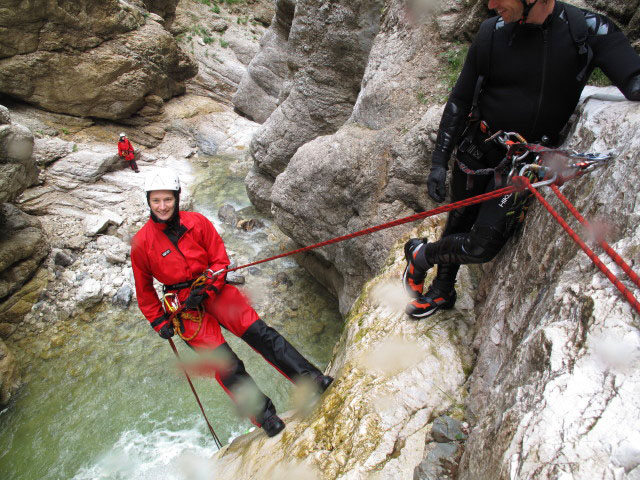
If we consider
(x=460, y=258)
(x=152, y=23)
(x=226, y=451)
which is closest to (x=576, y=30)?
(x=460, y=258)

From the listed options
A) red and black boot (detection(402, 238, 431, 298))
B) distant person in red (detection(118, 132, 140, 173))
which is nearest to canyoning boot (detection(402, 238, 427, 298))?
red and black boot (detection(402, 238, 431, 298))

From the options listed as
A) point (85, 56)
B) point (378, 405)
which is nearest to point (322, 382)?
point (378, 405)

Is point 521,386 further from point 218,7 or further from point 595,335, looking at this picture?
point 218,7

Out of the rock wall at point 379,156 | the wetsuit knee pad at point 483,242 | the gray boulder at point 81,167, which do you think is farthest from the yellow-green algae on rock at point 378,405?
the gray boulder at point 81,167

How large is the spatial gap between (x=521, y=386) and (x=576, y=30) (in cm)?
213

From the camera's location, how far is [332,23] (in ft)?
26.6

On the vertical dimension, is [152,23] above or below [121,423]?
above

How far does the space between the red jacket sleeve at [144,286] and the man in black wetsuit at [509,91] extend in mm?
2746

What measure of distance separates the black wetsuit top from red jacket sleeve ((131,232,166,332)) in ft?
10.9

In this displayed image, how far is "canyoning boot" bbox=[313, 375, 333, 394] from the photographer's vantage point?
3.67 m

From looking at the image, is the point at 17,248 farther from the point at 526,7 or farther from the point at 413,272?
the point at 526,7

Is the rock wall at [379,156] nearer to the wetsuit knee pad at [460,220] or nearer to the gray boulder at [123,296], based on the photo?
the wetsuit knee pad at [460,220]

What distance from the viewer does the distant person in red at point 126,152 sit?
1322cm

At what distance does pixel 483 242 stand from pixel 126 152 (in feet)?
44.7
